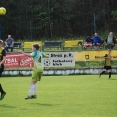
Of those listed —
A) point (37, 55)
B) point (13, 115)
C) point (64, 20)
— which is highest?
point (64, 20)

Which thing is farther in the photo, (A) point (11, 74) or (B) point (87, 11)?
(B) point (87, 11)

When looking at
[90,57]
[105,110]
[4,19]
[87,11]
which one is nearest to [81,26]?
[87,11]

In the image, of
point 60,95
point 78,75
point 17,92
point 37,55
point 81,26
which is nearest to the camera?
point 37,55

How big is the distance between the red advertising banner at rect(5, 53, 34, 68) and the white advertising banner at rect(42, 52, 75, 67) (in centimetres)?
109

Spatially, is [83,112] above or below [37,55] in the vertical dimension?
below

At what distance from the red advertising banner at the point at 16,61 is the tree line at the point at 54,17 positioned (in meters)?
23.5

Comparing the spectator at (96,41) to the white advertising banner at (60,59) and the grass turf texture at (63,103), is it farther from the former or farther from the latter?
the grass turf texture at (63,103)

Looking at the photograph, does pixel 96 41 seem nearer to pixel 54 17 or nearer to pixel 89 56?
pixel 89 56

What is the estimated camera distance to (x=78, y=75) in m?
29.1

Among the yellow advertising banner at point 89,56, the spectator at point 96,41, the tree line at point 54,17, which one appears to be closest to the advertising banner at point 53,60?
the yellow advertising banner at point 89,56

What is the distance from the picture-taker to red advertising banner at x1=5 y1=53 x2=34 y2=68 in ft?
97.9

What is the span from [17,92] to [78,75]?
11.1 m

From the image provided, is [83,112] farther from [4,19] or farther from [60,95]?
[4,19]

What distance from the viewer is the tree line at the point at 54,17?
178 feet
